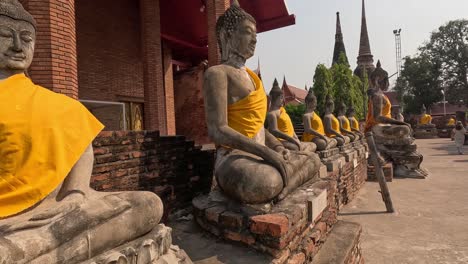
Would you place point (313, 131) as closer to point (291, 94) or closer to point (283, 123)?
point (283, 123)

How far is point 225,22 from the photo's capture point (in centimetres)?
313

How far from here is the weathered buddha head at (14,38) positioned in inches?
69.9

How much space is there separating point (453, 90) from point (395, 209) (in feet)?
121

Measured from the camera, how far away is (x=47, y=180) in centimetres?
167

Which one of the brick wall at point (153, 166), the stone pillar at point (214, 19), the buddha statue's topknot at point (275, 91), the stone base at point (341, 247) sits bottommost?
the stone base at point (341, 247)

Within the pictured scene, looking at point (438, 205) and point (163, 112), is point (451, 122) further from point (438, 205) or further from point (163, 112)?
point (163, 112)

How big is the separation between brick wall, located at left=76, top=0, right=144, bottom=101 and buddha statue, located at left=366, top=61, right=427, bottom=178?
6973 mm

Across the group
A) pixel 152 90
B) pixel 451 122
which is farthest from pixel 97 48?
pixel 451 122

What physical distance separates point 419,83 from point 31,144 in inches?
1615

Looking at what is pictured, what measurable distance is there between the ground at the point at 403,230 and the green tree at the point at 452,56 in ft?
109

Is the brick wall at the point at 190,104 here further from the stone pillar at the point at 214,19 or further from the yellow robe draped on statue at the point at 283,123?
the yellow robe draped on statue at the point at 283,123

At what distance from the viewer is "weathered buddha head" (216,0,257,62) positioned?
10.1 ft

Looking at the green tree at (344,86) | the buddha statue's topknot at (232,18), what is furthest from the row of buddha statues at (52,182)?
the green tree at (344,86)

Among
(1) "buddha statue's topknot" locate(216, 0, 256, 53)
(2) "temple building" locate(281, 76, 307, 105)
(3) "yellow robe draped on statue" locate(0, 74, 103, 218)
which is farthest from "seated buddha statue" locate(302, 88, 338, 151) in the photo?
(2) "temple building" locate(281, 76, 307, 105)
